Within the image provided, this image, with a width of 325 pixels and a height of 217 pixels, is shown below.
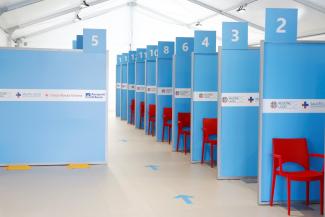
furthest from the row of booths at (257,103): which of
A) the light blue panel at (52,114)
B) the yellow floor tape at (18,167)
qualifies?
the yellow floor tape at (18,167)

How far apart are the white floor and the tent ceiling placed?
653cm

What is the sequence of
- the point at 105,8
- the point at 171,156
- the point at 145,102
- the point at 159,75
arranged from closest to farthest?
the point at 171,156 < the point at 159,75 < the point at 145,102 < the point at 105,8

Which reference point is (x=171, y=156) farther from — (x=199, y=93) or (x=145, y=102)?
(x=145, y=102)

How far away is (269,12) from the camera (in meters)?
5.28

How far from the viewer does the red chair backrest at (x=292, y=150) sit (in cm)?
529

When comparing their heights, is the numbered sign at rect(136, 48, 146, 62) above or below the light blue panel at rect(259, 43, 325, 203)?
above

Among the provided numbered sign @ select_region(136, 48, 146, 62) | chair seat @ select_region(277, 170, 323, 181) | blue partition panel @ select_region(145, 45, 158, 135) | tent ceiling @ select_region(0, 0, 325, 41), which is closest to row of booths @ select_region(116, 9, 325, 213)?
chair seat @ select_region(277, 170, 323, 181)

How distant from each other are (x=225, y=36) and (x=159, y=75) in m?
4.12

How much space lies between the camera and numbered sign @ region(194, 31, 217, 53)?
7668 millimetres

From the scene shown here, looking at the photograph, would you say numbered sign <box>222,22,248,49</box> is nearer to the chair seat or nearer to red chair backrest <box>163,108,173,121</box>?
the chair seat

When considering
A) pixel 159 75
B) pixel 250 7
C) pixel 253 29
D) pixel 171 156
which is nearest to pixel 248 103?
pixel 171 156

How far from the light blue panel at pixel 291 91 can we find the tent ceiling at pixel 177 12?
6623 mm

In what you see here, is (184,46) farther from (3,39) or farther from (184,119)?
(3,39)

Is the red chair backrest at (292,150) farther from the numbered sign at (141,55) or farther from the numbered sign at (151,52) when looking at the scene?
the numbered sign at (141,55)
